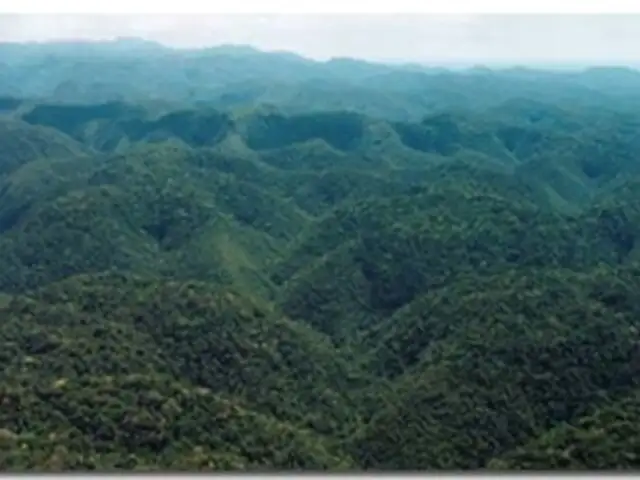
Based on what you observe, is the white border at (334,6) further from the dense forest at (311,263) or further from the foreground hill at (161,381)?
the foreground hill at (161,381)

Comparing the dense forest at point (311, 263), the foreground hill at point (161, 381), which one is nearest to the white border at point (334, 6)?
the dense forest at point (311, 263)

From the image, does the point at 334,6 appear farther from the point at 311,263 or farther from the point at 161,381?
the point at 161,381

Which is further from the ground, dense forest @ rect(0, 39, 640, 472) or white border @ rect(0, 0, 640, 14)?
white border @ rect(0, 0, 640, 14)

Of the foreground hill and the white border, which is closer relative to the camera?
the foreground hill

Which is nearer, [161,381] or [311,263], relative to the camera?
[161,381]

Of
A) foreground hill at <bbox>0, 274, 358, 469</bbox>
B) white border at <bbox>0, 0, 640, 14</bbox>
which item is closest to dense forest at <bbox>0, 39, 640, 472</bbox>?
foreground hill at <bbox>0, 274, 358, 469</bbox>

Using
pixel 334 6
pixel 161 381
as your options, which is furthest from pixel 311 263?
pixel 334 6

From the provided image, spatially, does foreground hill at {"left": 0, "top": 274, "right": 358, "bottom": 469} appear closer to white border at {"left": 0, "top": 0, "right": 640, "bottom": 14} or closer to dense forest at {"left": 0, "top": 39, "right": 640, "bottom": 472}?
dense forest at {"left": 0, "top": 39, "right": 640, "bottom": 472}

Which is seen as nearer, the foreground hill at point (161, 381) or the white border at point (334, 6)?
the foreground hill at point (161, 381)
